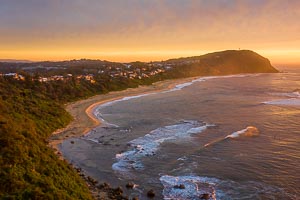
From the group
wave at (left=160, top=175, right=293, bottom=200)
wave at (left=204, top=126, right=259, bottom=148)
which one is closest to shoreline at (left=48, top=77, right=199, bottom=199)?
wave at (left=160, top=175, right=293, bottom=200)

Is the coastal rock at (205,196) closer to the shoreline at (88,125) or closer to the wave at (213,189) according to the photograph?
the wave at (213,189)

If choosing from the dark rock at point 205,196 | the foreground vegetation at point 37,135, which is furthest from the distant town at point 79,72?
the dark rock at point 205,196

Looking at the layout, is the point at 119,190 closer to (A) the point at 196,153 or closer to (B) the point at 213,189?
(B) the point at 213,189

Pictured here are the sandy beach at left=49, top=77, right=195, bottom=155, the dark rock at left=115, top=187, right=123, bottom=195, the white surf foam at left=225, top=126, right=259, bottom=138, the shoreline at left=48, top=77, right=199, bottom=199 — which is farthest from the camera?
the white surf foam at left=225, top=126, right=259, bottom=138

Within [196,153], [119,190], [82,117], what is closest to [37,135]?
[119,190]

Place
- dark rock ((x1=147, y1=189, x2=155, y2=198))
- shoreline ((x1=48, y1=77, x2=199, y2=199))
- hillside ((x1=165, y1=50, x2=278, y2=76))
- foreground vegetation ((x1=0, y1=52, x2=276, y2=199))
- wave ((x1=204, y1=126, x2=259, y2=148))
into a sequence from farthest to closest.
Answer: hillside ((x1=165, y1=50, x2=278, y2=76)) < wave ((x1=204, y1=126, x2=259, y2=148)) < shoreline ((x1=48, y1=77, x2=199, y2=199)) < dark rock ((x1=147, y1=189, x2=155, y2=198)) < foreground vegetation ((x1=0, y1=52, x2=276, y2=199))

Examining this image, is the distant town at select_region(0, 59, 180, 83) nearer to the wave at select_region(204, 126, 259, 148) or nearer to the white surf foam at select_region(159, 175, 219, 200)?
the wave at select_region(204, 126, 259, 148)

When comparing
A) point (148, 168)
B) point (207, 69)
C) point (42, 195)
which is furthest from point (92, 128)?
point (207, 69)
